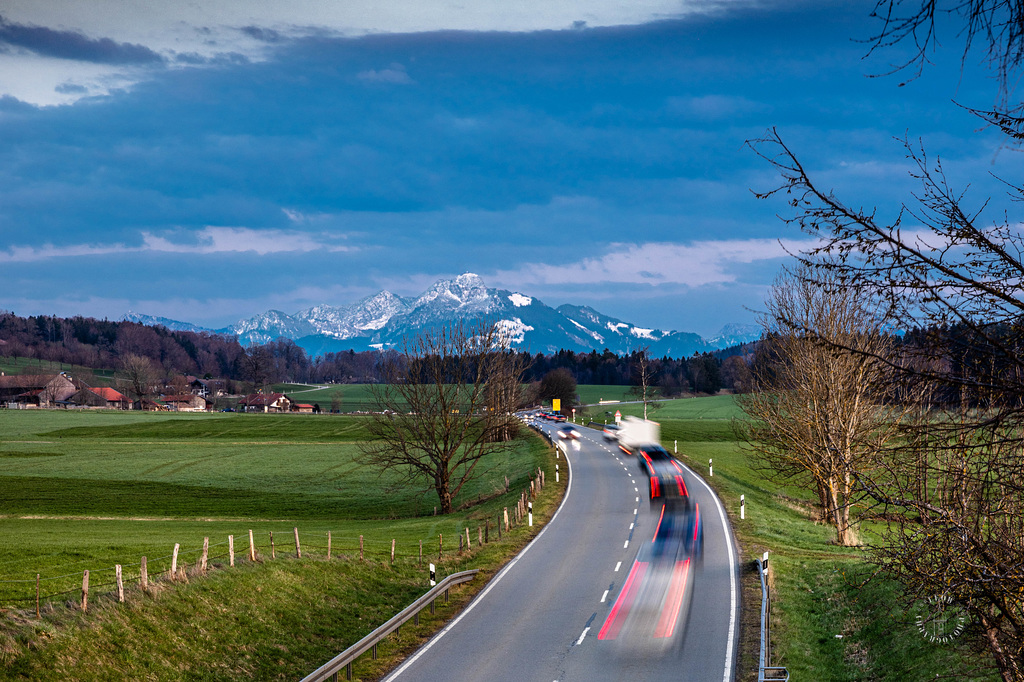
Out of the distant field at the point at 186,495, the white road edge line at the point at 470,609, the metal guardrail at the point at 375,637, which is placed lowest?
the distant field at the point at 186,495

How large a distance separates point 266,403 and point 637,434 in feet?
423

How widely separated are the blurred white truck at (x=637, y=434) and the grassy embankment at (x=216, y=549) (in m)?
8.02

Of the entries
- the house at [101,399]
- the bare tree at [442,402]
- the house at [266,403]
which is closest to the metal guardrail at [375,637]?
the bare tree at [442,402]

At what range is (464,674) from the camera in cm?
1612

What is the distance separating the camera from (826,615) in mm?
21234

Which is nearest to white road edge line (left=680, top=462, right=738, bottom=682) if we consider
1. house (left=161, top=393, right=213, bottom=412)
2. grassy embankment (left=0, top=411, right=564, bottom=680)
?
grassy embankment (left=0, top=411, right=564, bottom=680)

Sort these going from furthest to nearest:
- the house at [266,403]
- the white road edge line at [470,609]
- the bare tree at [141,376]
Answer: the house at [266,403] → the bare tree at [141,376] → the white road edge line at [470,609]

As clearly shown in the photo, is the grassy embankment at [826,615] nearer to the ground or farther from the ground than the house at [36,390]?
nearer to the ground

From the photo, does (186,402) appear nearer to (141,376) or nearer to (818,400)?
(141,376)

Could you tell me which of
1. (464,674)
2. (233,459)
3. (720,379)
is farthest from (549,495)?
(720,379)

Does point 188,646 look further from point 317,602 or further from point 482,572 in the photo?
point 482,572

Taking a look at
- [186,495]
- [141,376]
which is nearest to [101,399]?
[141,376]

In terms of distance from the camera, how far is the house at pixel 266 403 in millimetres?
179375

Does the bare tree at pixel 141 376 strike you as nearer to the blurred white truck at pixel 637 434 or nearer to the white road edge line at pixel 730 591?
the blurred white truck at pixel 637 434
